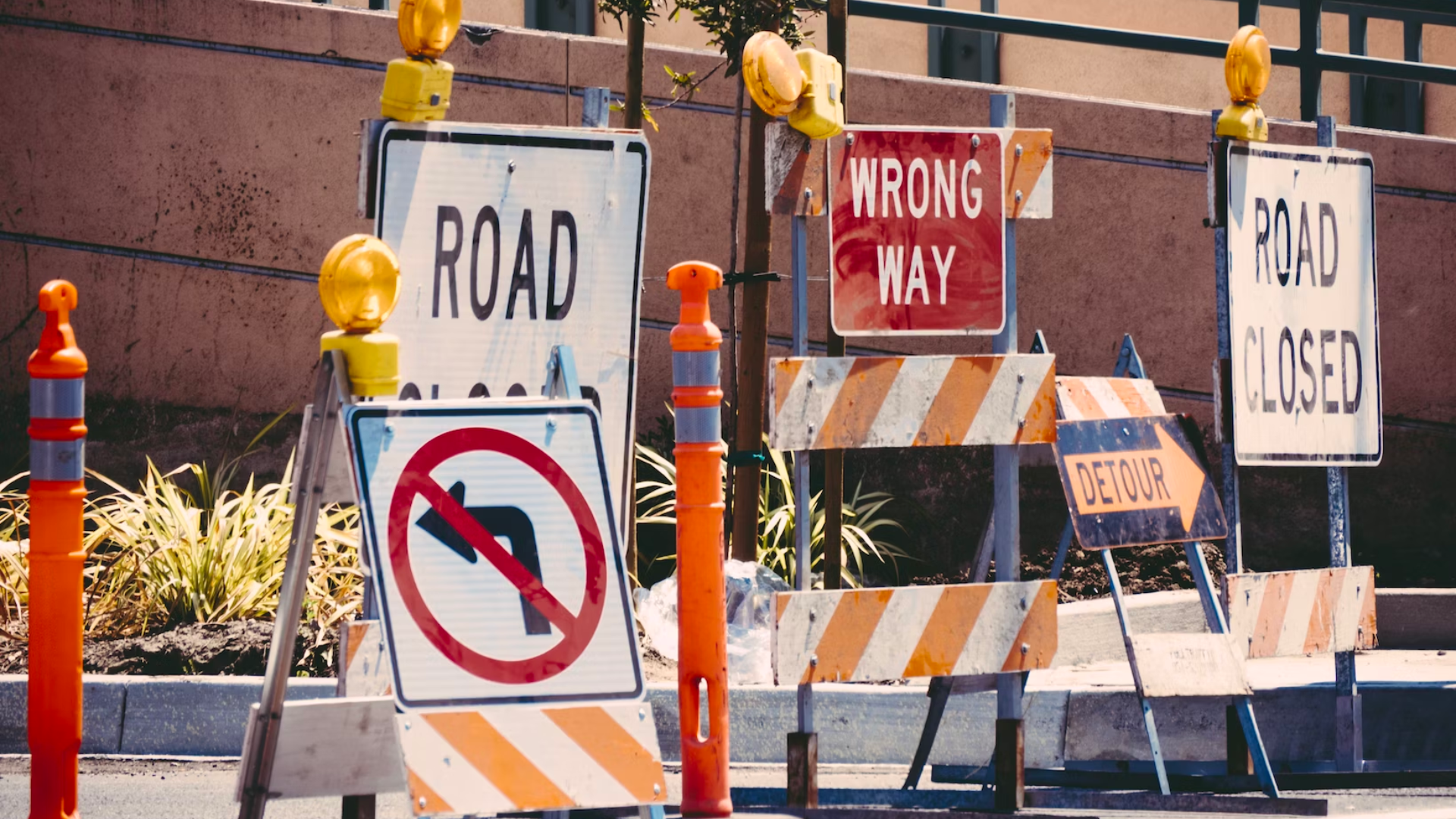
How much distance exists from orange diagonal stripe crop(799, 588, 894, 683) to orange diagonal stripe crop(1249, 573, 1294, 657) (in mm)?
1641

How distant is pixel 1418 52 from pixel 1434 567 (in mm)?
4587

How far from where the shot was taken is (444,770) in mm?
4172

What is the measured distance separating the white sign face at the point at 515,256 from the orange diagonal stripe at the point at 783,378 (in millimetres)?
517

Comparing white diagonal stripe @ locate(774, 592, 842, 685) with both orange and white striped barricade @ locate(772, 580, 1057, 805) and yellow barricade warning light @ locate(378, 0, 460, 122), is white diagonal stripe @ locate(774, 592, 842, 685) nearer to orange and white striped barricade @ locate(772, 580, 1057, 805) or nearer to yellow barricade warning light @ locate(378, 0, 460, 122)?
orange and white striped barricade @ locate(772, 580, 1057, 805)

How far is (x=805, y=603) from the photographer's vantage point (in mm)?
5648

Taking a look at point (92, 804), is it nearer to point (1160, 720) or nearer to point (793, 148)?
point (793, 148)

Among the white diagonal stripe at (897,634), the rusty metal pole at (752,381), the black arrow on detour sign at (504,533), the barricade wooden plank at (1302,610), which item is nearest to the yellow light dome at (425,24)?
the black arrow on detour sign at (504,533)

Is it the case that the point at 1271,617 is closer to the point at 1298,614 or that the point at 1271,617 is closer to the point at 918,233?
the point at 1298,614

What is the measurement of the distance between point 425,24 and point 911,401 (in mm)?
1859

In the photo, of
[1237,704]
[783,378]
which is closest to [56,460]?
[783,378]

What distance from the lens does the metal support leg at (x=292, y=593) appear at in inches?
167

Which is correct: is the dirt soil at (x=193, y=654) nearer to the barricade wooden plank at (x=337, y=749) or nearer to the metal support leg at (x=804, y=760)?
the metal support leg at (x=804, y=760)

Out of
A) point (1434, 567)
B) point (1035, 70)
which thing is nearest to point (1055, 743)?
point (1434, 567)

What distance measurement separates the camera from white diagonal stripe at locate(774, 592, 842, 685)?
5594 millimetres
